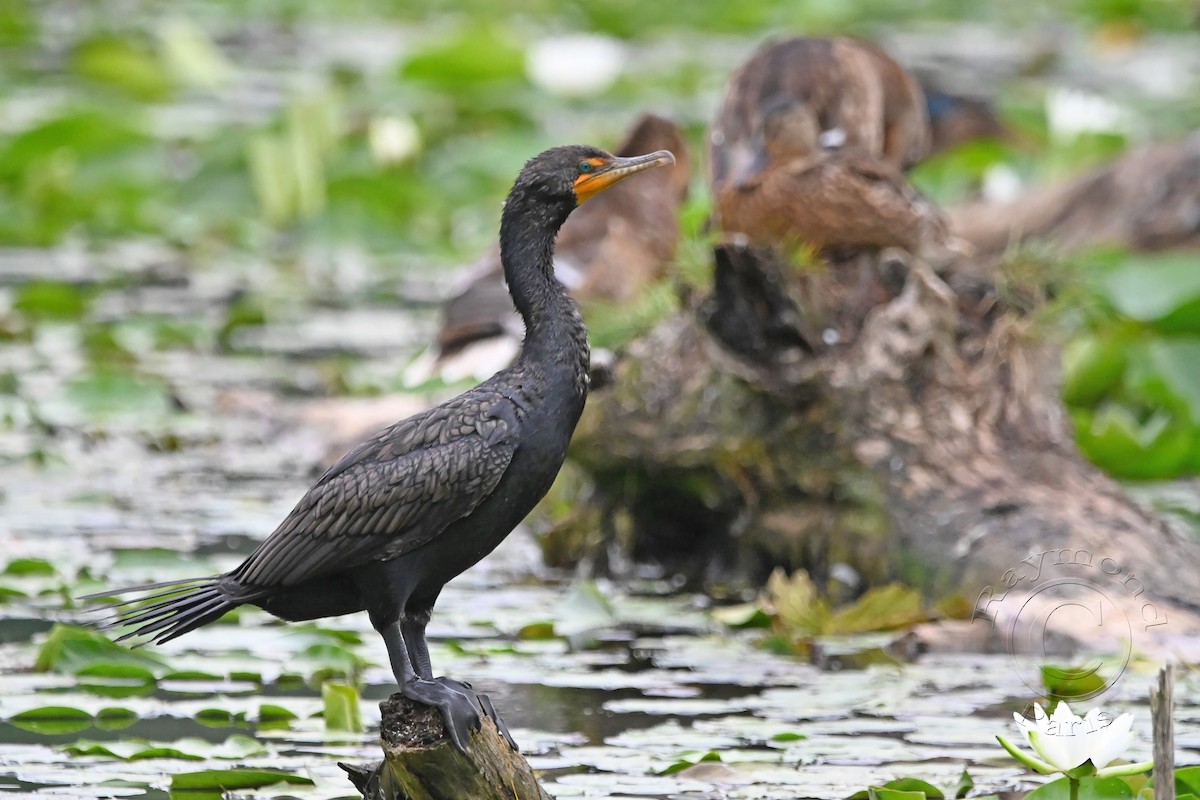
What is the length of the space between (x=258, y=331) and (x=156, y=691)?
5.66 m

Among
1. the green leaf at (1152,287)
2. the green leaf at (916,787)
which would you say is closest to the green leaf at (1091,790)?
the green leaf at (916,787)

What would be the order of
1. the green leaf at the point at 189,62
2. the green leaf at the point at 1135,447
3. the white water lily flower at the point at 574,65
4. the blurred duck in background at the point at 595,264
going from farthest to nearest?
the green leaf at the point at 189,62, the white water lily flower at the point at 574,65, the blurred duck in background at the point at 595,264, the green leaf at the point at 1135,447

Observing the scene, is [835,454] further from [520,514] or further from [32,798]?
[32,798]

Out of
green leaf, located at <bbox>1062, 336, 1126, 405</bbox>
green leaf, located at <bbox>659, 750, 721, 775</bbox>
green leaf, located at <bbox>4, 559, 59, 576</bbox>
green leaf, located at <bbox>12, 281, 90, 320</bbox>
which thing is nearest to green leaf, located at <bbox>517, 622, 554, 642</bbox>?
green leaf, located at <bbox>659, 750, 721, 775</bbox>

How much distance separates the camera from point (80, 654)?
5.27 m

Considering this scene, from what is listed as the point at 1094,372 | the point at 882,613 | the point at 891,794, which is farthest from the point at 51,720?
the point at 1094,372

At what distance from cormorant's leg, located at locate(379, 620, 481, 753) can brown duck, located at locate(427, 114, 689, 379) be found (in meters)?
4.03

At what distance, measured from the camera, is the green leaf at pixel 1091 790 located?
4.05 m

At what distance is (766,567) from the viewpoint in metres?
6.65

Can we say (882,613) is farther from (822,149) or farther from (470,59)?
(470,59)

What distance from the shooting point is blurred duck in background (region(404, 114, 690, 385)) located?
332 inches

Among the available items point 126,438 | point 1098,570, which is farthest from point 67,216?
point 1098,570

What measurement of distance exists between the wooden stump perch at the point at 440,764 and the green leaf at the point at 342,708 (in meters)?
0.80

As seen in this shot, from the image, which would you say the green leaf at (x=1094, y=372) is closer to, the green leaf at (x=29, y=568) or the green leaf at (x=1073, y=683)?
the green leaf at (x=1073, y=683)
